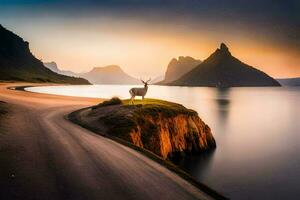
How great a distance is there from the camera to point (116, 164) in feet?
47.0

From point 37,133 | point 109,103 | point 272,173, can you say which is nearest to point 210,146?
point 272,173

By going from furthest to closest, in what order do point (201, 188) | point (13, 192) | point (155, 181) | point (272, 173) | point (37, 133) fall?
point (272, 173), point (37, 133), point (201, 188), point (155, 181), point (13, 192)

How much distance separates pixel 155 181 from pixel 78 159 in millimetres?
3979

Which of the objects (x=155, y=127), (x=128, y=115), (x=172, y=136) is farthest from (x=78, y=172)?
(x=172, y=136)

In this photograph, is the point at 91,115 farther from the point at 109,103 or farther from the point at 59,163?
the point at 59,163

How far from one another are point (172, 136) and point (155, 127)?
3.69 metres

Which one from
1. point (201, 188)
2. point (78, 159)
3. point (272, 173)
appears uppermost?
point (78, 159)

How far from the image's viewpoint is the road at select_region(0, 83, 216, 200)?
Answer: 10094mm

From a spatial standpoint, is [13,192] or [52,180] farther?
[52,180]

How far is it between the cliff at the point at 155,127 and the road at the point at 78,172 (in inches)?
263

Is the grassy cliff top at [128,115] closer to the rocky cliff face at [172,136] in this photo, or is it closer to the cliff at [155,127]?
the cliff at [155,127]

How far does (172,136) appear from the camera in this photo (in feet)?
107

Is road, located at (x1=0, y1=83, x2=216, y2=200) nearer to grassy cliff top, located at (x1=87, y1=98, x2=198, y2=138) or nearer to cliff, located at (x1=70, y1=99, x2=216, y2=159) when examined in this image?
grassy cliff top, located at (x1=87, y1=98, x2=198, y2=138)

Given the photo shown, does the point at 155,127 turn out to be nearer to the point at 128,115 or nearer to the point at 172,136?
the point at 128,115
